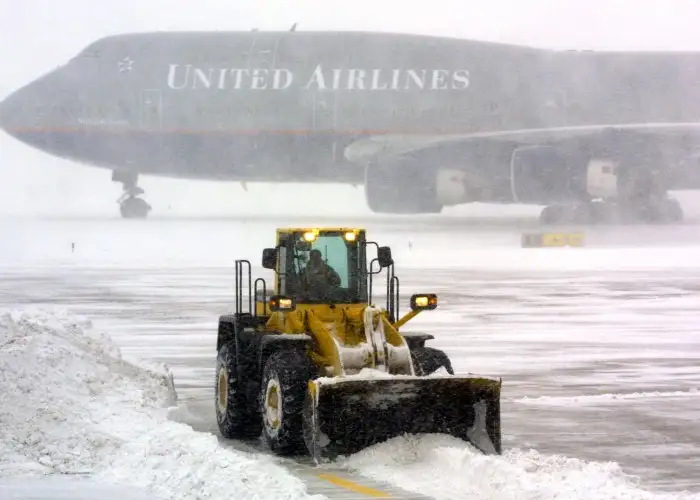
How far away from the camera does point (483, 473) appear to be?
7648 mm

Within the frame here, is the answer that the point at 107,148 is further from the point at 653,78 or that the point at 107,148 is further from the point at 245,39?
the point at 653,78

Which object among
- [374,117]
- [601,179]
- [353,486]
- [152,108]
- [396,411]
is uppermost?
[152,108]

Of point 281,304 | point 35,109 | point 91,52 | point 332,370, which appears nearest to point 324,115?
point 91,52

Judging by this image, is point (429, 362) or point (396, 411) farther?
point (429, 362)

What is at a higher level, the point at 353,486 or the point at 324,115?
the point at 324,115

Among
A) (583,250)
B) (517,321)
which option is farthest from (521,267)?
(517,321)

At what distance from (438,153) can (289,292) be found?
2591cm

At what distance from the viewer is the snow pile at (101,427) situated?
294 inches

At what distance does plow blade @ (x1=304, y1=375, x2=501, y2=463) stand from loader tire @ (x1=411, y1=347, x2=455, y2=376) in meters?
0.78

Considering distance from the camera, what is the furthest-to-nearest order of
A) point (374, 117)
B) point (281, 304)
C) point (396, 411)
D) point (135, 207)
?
point (135, 207) → point (374, 117) → point (281, 304) → point (396, 411)

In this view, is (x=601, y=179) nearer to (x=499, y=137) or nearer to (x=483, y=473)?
(x=499, y=137)

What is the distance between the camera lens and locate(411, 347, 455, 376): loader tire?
9469 mm

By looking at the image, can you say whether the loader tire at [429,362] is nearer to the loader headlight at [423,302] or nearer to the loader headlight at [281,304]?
the loader headlight at [423,302]

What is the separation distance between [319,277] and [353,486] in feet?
7.30
